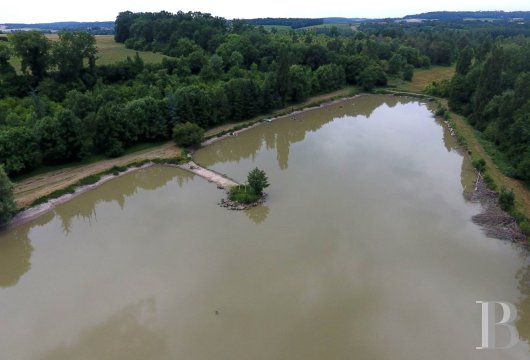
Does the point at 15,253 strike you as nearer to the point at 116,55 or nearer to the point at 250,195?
the point at 250,195

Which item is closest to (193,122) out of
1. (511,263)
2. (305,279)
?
(305,279)

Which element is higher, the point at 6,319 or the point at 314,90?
the point at 314,90

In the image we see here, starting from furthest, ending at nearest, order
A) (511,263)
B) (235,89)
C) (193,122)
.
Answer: (235,89), (193,122), (511,263)

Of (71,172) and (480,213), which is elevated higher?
(71,172)

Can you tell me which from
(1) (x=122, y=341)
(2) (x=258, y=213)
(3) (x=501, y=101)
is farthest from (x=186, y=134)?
(3) (x=501, y=101)

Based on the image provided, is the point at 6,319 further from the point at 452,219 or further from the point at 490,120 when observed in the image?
the point at 490,120

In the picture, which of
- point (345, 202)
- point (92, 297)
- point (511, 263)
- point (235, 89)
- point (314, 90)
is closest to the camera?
point (92, 297)

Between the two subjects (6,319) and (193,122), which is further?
(193,122)
